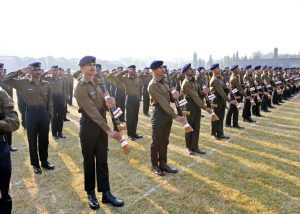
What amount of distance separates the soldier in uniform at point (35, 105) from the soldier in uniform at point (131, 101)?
340cm

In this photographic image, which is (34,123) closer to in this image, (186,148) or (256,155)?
(186,148)

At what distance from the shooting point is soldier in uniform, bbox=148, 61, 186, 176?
6.30 meters

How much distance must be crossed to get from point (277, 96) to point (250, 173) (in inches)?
511

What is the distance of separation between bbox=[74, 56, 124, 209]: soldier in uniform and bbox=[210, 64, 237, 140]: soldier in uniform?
16.3ft

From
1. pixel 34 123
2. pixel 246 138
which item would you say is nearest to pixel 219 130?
pixel 246 138

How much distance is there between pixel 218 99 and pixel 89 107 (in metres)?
5.73

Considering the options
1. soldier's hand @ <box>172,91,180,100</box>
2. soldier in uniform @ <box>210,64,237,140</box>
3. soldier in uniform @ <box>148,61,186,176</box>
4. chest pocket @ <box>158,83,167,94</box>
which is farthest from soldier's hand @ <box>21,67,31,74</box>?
soldier in uniform @ <box>210,64,237,140</box>

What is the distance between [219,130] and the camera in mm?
9703

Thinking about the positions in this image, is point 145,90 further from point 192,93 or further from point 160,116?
point 160,116

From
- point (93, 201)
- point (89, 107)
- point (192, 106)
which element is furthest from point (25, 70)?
point (192, 106)

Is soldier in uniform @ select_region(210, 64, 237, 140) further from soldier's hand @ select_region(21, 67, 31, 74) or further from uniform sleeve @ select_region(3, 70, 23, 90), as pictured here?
uniform sleeve @ select_region(3, 70, 23, 90)

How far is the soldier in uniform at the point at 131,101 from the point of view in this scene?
9.86 metres

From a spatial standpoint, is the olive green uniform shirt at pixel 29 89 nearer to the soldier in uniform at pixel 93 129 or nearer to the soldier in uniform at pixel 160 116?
the soldier in uniform at pixel 93 129

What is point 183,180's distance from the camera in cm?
619
